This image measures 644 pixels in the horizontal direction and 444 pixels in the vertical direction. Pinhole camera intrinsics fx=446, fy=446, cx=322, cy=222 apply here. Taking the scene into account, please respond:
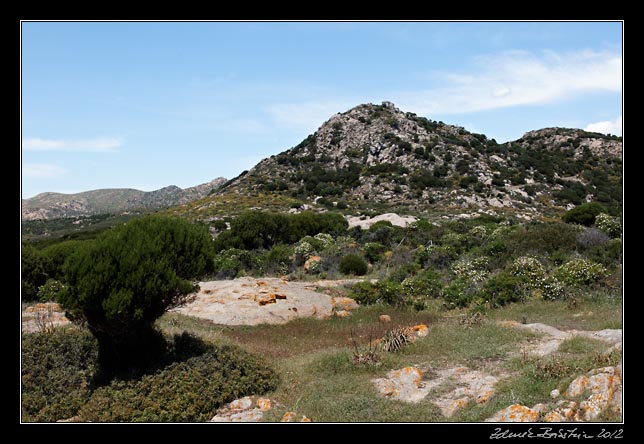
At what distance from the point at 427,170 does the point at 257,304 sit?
49705 millimetres

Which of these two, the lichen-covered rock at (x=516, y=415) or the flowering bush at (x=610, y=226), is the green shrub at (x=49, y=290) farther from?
the flowering bush at (x=610, y=226)

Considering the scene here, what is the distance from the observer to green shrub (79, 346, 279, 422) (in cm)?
788

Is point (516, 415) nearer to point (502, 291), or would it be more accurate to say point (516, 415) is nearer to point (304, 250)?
point (502, 291)

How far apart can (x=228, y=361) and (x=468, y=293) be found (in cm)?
1036

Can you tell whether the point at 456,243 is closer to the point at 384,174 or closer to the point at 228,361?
the point at 228,361

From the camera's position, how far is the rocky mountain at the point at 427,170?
5434cm

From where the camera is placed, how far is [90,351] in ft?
32.8

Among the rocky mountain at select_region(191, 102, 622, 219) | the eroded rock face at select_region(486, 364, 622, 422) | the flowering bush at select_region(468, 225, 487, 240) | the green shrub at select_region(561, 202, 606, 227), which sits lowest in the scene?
the eroded rock face at select_region(486, 364, 622, 422)

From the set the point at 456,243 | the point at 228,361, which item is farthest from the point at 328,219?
the point at 228,361

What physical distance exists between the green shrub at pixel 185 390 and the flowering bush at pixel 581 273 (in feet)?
37.3

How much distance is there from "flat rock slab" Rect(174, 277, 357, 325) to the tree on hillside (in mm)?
5480

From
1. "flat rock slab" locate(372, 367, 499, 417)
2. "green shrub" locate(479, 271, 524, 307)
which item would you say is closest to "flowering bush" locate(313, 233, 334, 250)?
"green shrub" locate(479, 271, 524, 307)

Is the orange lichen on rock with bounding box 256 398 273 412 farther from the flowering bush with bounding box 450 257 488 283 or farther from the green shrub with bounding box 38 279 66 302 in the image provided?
the green shrub with bounding box 38 279 66 302
